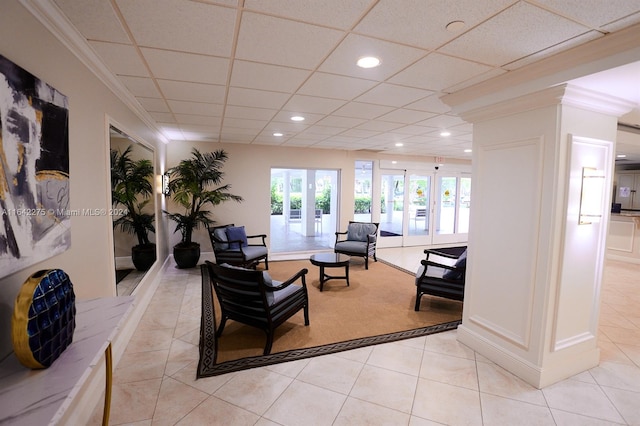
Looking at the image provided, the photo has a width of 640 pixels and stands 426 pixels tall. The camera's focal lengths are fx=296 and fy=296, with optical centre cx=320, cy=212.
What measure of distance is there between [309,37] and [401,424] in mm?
2599

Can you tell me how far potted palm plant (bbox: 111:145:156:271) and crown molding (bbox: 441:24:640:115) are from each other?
3.51 metres

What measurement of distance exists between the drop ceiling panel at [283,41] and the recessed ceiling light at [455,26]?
0.63 metres

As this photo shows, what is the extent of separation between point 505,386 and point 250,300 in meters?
2.28

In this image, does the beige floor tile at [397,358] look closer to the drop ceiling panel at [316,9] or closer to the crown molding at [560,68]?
the crown molding at [560,68]

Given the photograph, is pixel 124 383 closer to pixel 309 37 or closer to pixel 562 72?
pixel 309 37

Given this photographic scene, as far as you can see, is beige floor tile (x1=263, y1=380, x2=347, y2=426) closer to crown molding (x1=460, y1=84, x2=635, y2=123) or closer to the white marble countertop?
the white marble countertop

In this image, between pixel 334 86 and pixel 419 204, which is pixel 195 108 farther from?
pixel 419 204

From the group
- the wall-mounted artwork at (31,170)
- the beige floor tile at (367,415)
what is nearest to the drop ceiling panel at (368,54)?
the wall-mounted artwork at (31,170)

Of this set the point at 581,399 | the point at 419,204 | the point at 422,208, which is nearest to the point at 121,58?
the point at 581,399

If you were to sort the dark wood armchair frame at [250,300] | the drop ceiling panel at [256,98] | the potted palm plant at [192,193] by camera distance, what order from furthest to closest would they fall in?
the potted palm plant at [192,193] → the drop ceiling panel at [256,98] → the dark wood armchair frame at [250,300]

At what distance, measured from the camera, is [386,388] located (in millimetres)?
2334

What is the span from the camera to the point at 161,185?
5.36 metres

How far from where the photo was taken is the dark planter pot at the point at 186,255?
554 cm

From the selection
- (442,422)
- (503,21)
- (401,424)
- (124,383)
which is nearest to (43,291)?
(124,383)
